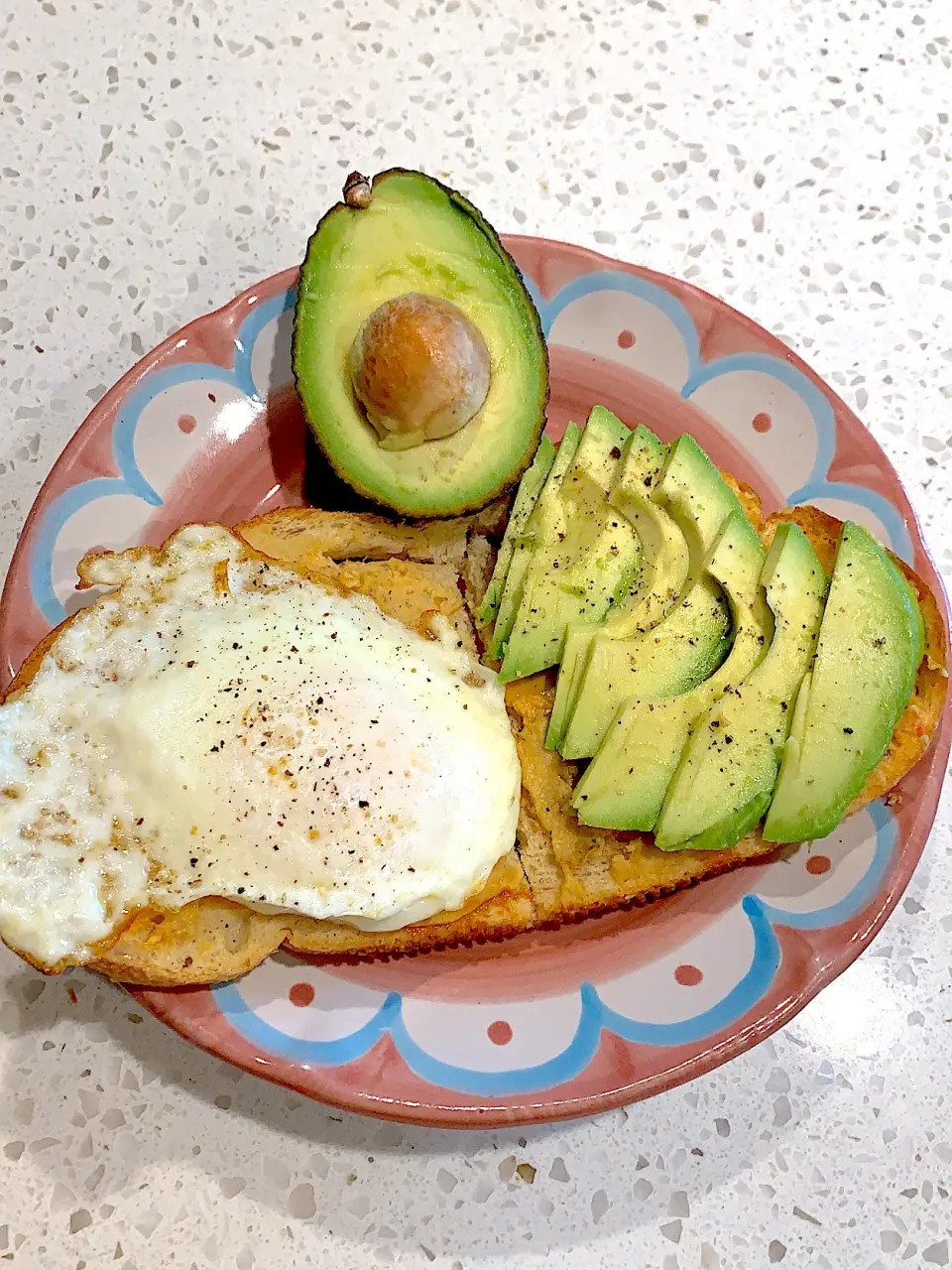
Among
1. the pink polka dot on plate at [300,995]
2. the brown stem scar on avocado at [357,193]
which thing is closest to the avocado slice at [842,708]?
the pink polka dot on plate at [300,995]

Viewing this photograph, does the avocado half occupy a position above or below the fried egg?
above

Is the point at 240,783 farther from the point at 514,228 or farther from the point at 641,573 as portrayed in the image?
the point at 514,228

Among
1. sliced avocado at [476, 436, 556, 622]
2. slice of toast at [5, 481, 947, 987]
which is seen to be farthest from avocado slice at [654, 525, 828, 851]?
sliced avocado at [476, 436, 556, 622]

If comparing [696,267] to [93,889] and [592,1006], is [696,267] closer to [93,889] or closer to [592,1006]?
[592,1006]

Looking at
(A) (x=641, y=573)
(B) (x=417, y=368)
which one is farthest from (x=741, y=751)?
(B) (x=417, y=368)

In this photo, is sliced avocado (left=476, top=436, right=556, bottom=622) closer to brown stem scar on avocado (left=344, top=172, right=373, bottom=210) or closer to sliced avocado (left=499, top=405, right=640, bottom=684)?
sliced avocado (left=499, top=405, right=640, bottom=684)

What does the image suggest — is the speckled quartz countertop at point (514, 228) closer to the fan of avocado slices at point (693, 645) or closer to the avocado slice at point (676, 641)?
the fan of avocado slices at point (693, 645)

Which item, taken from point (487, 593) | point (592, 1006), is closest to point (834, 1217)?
point (592, 1006)
